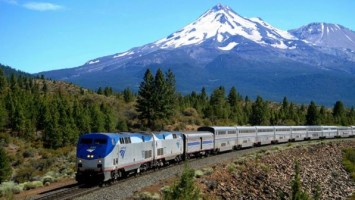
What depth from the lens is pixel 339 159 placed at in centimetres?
6988

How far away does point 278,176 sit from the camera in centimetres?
4709

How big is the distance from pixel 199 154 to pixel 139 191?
2747 centimetres

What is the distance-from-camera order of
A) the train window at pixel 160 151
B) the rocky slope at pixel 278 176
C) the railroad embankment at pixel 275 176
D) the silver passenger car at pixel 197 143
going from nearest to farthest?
the railroad embankment at pixel 275 176 < the rocky slope at pixel 278 176 < the train window at pixel 160 151 < the silver passenger car at pixel 197 143

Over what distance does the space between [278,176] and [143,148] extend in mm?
15558

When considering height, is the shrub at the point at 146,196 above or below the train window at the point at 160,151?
below

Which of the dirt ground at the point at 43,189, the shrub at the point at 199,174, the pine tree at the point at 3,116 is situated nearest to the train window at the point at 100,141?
the dirt ground at the point at 43,189

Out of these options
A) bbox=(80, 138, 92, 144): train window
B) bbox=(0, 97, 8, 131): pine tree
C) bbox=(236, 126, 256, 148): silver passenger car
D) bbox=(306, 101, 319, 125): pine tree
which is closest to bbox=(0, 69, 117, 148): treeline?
bbox=(0, 97, 8, 131): pine tree

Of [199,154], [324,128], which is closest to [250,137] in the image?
[199,154]

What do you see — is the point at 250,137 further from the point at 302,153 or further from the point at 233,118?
the point at 233,118

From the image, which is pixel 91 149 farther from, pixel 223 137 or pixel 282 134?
pixel 282 134

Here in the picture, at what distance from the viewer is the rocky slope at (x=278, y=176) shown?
3516 centimetres

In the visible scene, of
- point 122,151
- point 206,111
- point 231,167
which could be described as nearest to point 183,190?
point 122,151

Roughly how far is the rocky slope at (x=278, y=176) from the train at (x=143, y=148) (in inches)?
181

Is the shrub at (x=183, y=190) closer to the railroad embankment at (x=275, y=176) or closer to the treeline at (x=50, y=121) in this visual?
the railroad embankment at (x=275, y=176)
